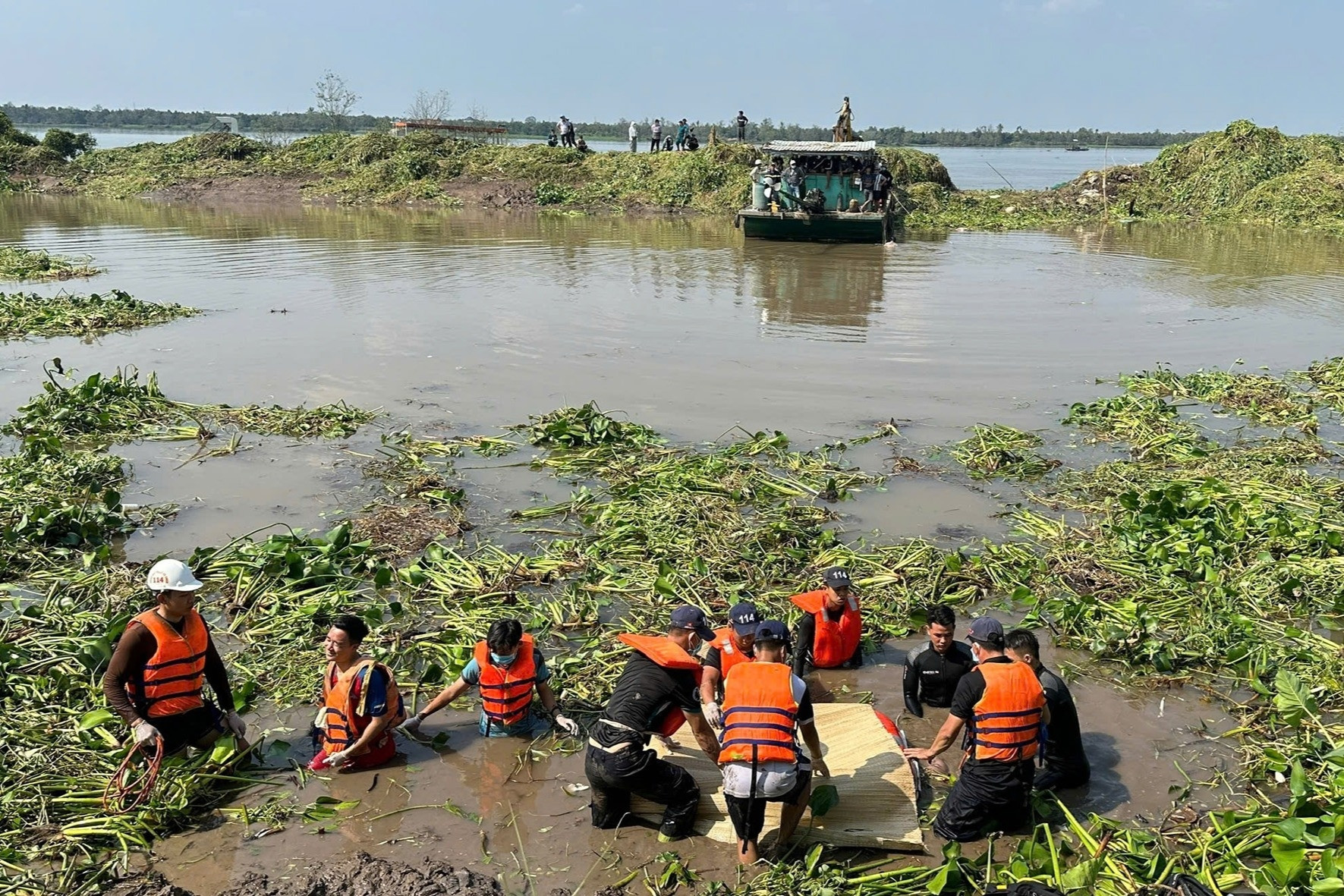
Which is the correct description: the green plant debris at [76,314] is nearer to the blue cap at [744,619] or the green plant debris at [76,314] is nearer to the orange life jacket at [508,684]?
the orange life jacket at [508,684]

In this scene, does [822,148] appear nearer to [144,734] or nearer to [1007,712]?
[1007,712]

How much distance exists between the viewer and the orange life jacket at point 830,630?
6.35 m

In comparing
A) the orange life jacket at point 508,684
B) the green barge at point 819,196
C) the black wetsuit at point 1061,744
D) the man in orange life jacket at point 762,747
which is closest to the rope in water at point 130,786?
the orange life jacket at point 508,684

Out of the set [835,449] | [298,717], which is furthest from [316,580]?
[835,449]

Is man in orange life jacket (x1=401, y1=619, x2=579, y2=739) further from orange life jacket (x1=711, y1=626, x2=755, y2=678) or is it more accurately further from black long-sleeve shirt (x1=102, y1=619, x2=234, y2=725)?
black long-sleeve shirt (x1=102, y1=619, x2=234, y2=725)

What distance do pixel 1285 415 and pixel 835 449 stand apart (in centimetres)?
538

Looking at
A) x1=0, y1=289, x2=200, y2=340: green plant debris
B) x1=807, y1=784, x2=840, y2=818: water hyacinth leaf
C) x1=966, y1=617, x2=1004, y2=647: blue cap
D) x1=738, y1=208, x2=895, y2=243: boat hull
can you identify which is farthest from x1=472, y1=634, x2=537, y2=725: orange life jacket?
x1=738, y1=208, x2=895, y2=243: boat hull

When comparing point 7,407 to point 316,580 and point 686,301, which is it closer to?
point 316,580

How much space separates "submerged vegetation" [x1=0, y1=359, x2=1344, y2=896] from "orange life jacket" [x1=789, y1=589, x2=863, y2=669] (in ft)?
1.52

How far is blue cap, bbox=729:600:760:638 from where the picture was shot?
5.09 meters

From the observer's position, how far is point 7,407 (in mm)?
11609

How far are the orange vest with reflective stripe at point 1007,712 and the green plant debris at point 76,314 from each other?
15.5 m

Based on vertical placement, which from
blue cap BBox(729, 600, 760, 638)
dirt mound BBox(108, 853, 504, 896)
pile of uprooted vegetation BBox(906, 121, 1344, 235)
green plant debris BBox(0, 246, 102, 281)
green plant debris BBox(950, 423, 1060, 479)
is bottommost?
dirt mound BBox(108, 853, 504, 896)

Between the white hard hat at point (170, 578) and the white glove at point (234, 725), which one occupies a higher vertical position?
the white hard hat at point (170, 578)
